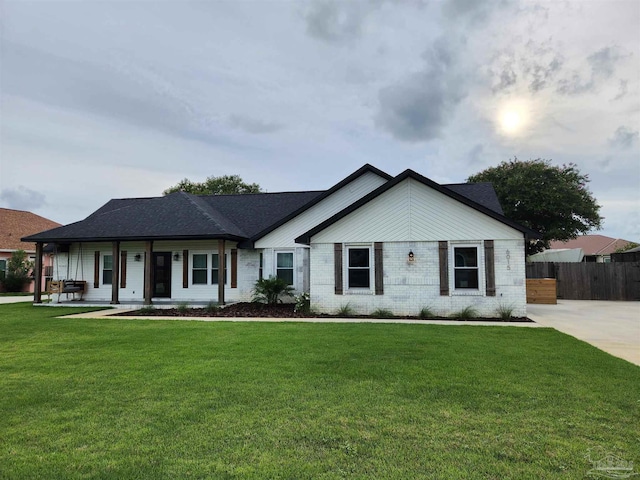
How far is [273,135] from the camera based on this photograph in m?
22.7

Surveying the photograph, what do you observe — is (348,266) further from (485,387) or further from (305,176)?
(305,176)

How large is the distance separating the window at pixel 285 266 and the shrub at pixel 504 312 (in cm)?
806

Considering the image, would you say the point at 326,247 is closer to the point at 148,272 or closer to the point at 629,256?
the point at 148,272

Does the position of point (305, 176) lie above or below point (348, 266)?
above

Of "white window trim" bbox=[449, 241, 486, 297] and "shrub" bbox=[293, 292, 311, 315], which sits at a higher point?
"white window trim" bbox=[449, 241, 486, 297]

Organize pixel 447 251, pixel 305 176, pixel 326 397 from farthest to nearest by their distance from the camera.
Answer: pixel 305 176
pixel 447 251
pixel 326 397

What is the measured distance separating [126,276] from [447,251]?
14.1m

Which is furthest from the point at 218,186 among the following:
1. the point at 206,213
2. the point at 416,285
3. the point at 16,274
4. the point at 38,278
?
the point at 416,285

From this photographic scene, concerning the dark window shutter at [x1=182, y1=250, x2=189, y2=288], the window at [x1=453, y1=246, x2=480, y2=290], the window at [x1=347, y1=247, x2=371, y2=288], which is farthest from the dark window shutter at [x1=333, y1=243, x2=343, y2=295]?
the dark window shutter at [x1=182, y1=250, x2=189, y2=288]

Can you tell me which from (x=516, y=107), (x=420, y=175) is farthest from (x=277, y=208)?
(x=516, y=107)

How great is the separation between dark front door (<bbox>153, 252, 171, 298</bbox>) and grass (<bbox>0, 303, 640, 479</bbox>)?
950 cm

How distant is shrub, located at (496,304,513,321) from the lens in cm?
1239

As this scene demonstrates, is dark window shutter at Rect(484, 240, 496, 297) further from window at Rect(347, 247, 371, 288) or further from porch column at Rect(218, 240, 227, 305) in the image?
porch column at Rect(218, 240, 227, 305)

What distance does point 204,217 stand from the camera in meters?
17.0
